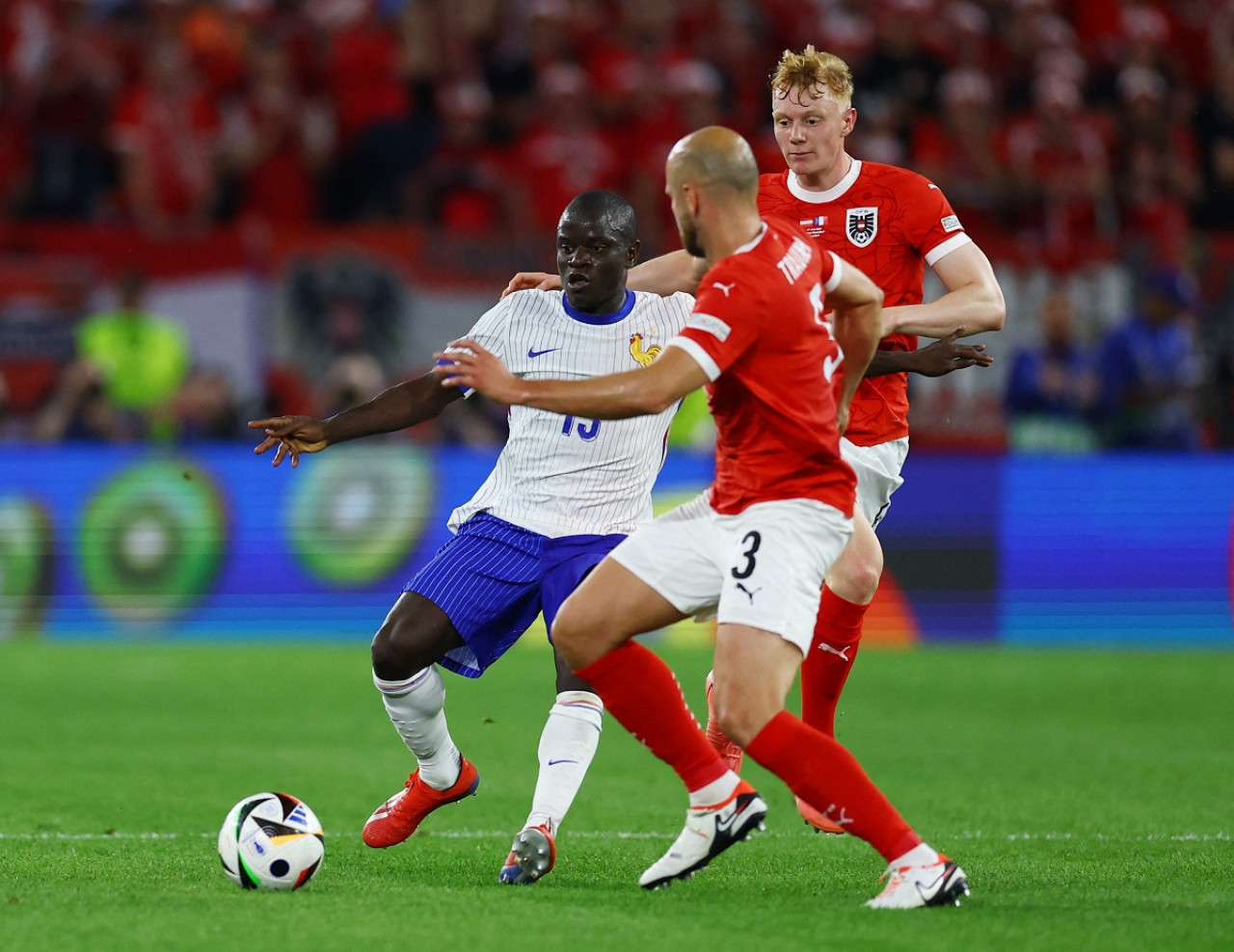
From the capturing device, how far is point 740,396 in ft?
17.6

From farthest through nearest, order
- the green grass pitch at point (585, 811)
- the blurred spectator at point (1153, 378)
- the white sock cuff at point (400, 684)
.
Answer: the blurred spectator at point (1153, 378) < the white sock cuff at point (400, 684) < the green grass pitch at point (585, 811)

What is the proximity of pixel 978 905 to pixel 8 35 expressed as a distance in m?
13.8

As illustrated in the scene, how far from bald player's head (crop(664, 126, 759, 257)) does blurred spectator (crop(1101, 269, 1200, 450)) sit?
32.4ft

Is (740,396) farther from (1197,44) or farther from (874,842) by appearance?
(1197,44)

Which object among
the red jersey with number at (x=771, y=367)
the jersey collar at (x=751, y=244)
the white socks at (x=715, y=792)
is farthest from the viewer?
the white socks at (x=715, y=792)

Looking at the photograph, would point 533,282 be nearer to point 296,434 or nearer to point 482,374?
point 296,434

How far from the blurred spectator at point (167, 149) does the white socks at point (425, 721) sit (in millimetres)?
8980

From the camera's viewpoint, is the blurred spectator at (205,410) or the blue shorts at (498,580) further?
the blurred spectator at (205,410)

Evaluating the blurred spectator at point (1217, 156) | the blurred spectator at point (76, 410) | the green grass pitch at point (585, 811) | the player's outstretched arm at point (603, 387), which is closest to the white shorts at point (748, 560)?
the player's outstretched arm at point (603, 387)

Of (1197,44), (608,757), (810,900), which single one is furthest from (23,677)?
(1197,44)

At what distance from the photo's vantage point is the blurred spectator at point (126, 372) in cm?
1363

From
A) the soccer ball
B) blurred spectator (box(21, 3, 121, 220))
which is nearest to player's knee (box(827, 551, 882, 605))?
the soccer ball

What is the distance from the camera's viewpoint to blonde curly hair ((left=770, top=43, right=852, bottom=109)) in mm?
6500

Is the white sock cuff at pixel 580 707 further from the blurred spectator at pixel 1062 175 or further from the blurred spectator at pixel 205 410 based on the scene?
the blurred spectator at pixel 1062 175
